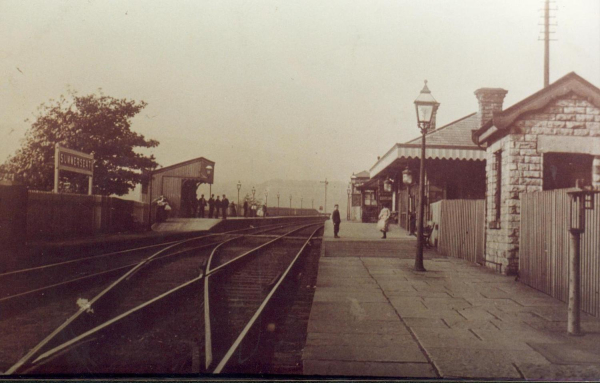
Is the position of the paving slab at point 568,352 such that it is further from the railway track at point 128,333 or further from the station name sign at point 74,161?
the station name sign at point 74,161

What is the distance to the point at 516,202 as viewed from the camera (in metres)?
8.31

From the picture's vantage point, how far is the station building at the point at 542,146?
7.79m

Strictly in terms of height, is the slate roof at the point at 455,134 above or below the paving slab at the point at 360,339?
above

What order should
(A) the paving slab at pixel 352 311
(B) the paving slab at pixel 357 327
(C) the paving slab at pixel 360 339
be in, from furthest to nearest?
(A) the paving slab at pixel 352 311
(B) the paving slab at pixel 357 327
(C) the paving slab at pixel 360 339

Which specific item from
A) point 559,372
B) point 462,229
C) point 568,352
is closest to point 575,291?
point 568,352

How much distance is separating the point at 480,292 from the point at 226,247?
931cm

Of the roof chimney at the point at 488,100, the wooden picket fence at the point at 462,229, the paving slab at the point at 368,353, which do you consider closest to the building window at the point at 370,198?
the roof chimney at the point at 488,100

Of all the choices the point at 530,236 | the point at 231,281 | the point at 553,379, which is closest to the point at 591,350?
the point at 553,379

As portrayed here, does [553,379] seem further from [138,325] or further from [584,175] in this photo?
[584,175]

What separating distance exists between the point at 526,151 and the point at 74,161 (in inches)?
366

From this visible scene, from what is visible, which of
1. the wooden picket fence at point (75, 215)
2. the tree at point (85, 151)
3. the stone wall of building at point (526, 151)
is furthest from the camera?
the wooden picket fence at point (75, 215)

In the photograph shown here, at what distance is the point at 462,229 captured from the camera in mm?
11242

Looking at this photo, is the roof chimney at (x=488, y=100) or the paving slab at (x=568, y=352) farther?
the roof chimney at (x=488, y=100)

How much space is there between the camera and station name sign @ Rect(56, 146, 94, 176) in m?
10.6
